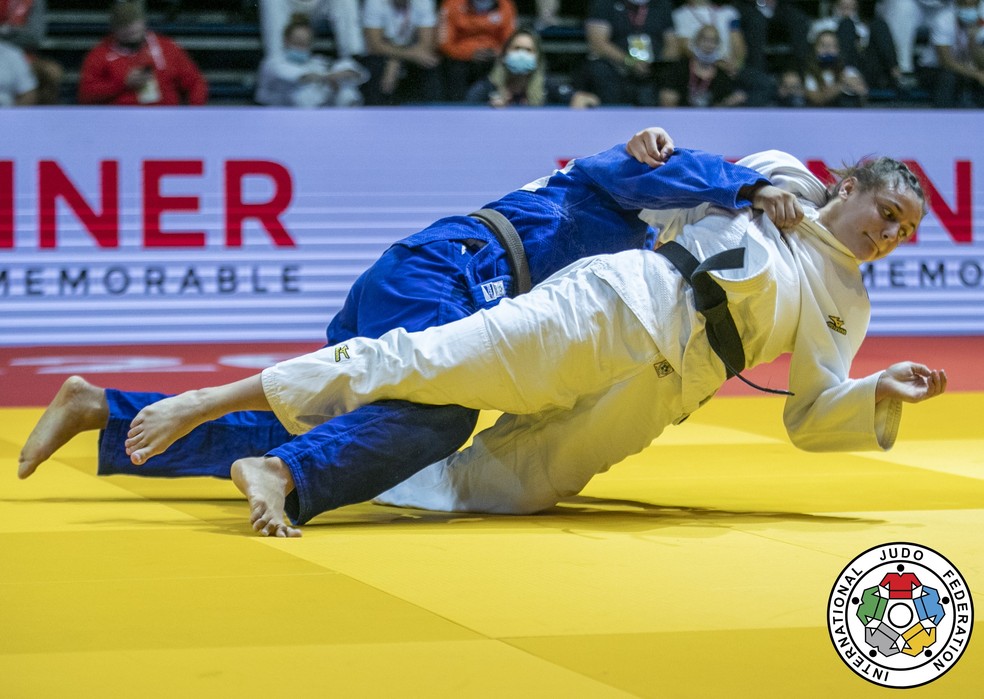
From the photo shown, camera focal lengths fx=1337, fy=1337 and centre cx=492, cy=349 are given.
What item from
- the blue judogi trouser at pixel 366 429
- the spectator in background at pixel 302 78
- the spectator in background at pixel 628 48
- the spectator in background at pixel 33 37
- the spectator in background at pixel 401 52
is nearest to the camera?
the blue judogi trouser at pixel 366 429

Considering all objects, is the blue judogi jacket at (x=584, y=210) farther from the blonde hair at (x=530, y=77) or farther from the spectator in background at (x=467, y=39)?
the spectator in background at (x=467, y=39)

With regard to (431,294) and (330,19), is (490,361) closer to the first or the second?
(431,294)

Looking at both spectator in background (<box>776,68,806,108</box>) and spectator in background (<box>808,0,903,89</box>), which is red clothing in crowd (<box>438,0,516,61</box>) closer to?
spectator in background (<box>776,68,806,108</box>)

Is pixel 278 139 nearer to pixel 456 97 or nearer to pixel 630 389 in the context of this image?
pixel 456 97

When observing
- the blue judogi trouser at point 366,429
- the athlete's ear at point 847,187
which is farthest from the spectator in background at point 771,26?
the blue judogi trouser at point 366,429

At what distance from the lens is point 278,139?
884cm

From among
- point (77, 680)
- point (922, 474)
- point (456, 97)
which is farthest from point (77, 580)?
point (456, 97)

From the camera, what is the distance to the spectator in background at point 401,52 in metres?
9.62

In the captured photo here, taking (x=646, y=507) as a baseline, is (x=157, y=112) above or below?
above

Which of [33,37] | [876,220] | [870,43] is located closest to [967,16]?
[870,43]

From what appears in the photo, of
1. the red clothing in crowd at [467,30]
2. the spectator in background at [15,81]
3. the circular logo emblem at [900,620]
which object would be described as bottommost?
the circular logo emblem at [900,620]

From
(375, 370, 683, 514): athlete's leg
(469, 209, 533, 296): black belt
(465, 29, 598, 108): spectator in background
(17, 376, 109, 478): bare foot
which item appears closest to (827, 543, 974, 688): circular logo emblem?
(375, 370, 683, 514): athlete's leg

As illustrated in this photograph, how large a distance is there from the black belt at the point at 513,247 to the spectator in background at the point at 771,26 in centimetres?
703

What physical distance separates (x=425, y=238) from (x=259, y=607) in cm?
152
